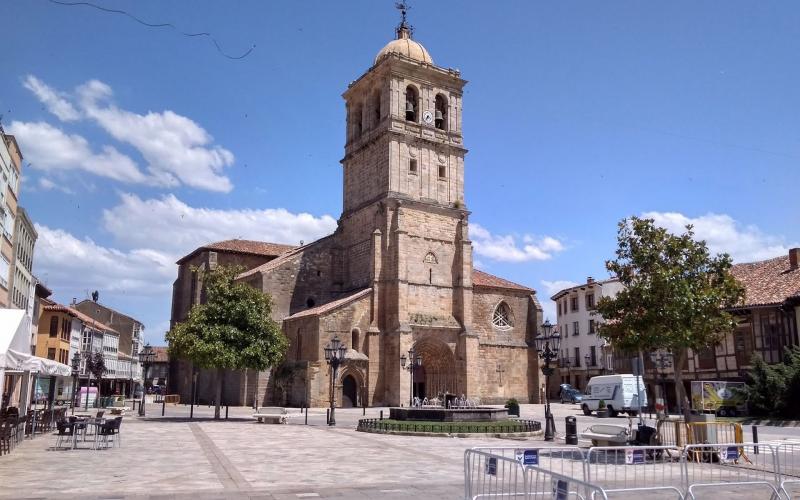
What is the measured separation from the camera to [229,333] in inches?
1164

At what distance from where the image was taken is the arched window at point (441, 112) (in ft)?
157

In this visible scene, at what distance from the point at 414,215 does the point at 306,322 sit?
1013 centimetres

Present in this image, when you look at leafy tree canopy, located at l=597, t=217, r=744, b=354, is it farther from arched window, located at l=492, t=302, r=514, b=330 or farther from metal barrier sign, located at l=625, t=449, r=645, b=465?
arched window, located at l=492, t=302, r=514, b=330

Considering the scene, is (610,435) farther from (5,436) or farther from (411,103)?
(411,103)

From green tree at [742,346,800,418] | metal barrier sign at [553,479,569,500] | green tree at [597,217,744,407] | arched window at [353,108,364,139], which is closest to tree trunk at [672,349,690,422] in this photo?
green tree at [597,217,744,407]

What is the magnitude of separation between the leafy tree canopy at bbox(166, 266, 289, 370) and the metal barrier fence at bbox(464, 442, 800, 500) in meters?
18.3

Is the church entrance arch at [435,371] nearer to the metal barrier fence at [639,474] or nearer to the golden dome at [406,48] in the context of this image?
the golden dome at [406,48]

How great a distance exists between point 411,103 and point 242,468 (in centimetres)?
3737

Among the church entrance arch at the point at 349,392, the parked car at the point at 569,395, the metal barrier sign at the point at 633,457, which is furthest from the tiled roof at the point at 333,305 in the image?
the metal barrier sign at the point at 633,457

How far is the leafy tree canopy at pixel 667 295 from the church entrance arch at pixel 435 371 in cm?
2517

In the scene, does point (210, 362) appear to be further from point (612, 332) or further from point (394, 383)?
point (612, 332)

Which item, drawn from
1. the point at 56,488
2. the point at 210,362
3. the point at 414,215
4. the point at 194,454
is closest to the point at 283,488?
the point at 56,488

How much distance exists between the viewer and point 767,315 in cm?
3434

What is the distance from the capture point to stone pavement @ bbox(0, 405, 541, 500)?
10289mm
